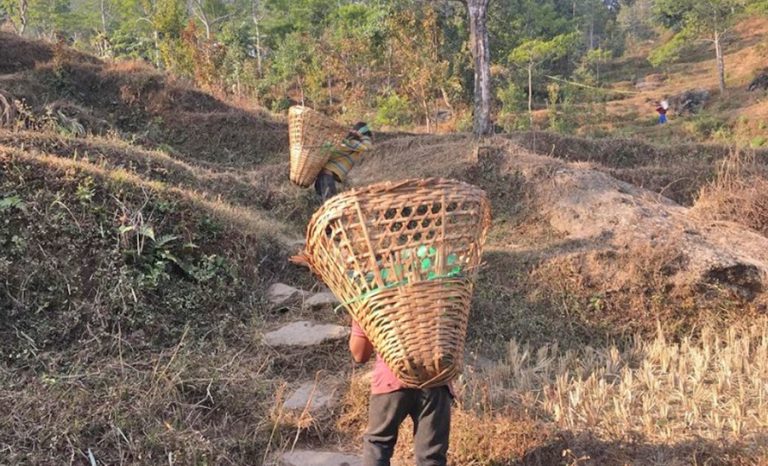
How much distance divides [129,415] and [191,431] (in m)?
0.32

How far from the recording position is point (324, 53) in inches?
901

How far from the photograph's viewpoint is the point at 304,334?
440cm

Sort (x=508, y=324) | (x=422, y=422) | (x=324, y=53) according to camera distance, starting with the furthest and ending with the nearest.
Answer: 1. (x=324, y=53)
2. (x=508, y=324)
3. (x=422, y=422)

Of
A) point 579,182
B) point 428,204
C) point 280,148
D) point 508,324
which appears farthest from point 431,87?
point 428,204

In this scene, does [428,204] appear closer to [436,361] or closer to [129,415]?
[436,361]

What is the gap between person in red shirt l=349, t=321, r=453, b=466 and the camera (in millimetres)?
2447

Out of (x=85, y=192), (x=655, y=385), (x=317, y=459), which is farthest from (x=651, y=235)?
(x=85, y=192)

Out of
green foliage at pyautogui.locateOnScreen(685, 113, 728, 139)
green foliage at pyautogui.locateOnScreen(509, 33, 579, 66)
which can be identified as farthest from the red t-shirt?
green foliage at pyautogui.locateOnScreen(509, 33, 579, 66)

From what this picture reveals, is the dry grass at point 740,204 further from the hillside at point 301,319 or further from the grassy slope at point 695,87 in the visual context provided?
the grassy slope at point 695,87

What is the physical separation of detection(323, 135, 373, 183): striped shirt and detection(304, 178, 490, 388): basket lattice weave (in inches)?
181

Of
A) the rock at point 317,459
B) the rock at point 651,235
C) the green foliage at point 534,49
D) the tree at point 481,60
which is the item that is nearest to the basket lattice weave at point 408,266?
the rock at point 317,459

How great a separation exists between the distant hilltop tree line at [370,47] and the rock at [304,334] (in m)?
Answer: 9.17

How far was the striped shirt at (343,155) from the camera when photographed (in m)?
6.84

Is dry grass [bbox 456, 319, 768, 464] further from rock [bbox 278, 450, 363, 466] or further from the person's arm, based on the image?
the person's arm
